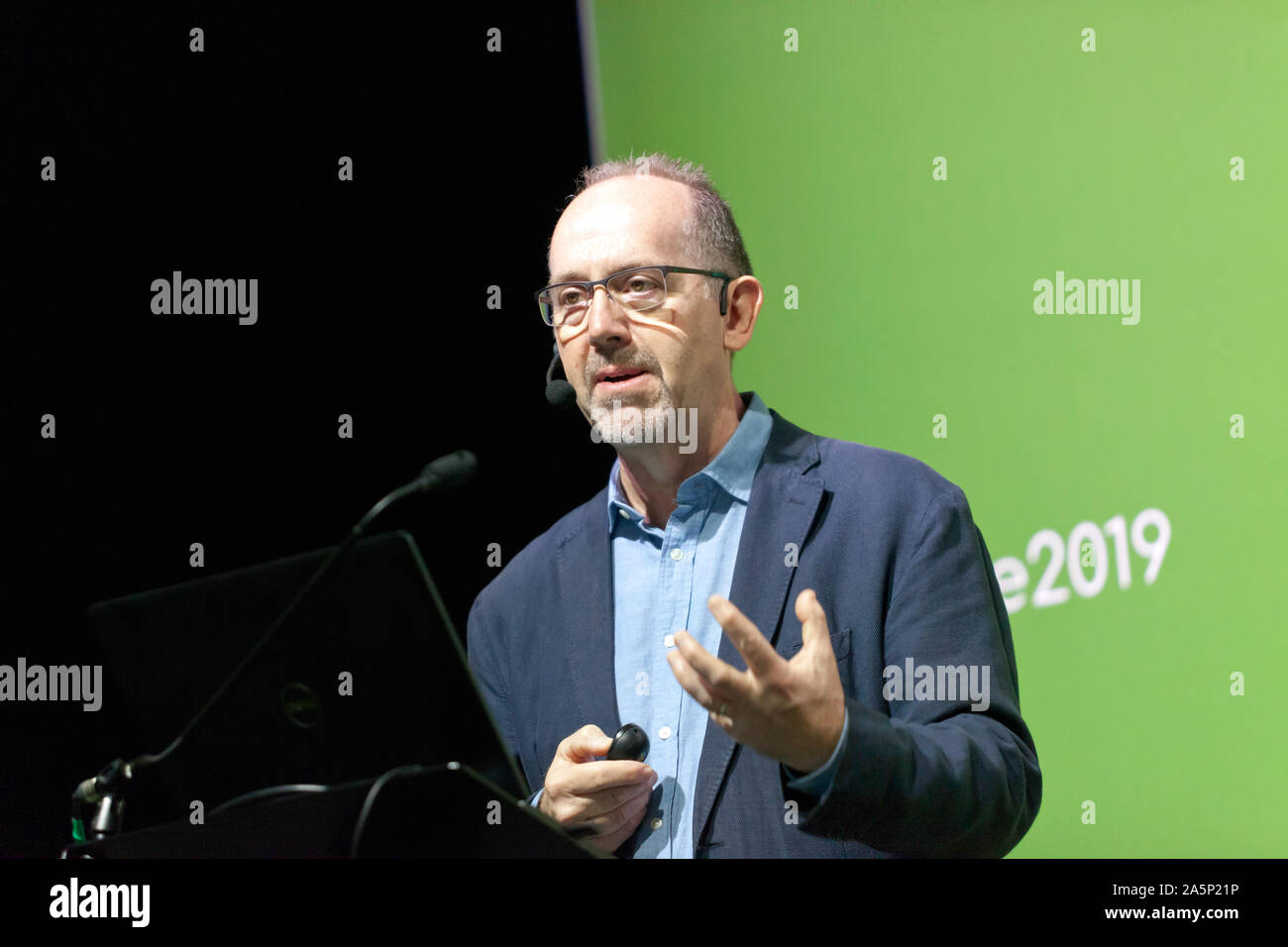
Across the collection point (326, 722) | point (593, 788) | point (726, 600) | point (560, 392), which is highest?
point (560, 392)

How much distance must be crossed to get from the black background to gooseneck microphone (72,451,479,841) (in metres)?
1.20

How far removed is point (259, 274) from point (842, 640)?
1601mm

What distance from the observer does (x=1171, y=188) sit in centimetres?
266

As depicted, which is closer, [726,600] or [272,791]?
[272,791]

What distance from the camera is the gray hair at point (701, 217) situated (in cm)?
231

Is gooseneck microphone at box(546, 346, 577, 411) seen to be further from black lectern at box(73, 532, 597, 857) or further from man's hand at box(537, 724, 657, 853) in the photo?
black lectern at box(73, 532, 597, 857)

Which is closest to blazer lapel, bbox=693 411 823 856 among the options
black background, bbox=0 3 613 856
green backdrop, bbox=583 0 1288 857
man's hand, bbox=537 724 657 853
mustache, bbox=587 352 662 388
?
man's hand, bbox=537 724 657 853

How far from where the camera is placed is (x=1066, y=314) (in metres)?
2.66

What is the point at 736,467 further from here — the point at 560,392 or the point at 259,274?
the point at 259,274

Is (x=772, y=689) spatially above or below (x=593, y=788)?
above

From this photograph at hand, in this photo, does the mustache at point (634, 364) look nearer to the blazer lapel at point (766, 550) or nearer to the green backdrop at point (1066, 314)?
the blazer lapel at point (766, 550)

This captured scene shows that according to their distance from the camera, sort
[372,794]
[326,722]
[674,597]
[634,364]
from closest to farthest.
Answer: [372,794] → [326,722] → [674,597] → [634,364]

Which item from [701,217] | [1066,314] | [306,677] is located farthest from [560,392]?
[1066,314]
